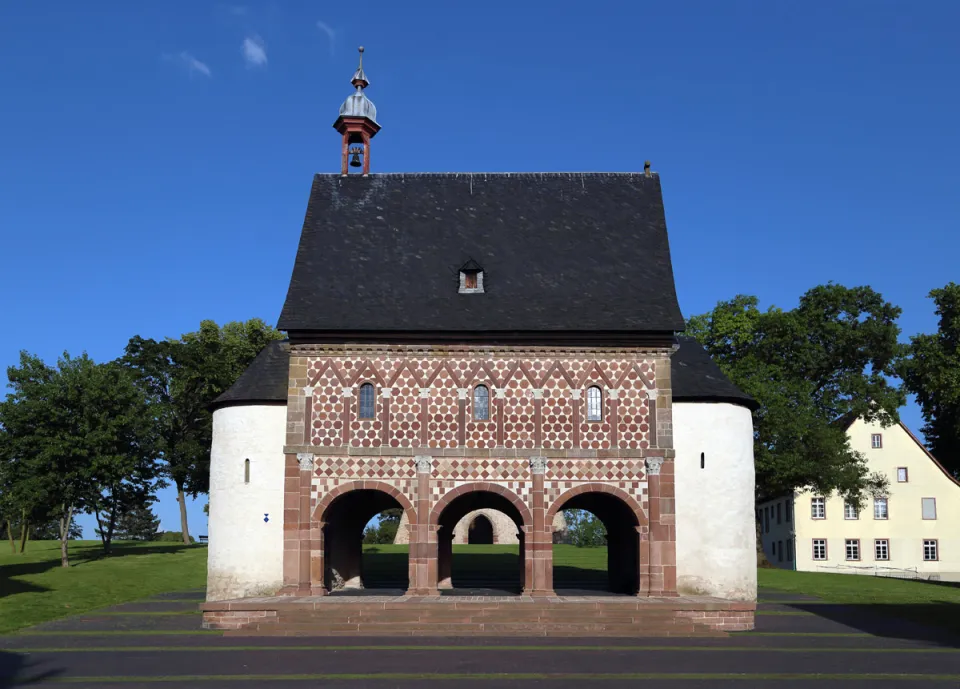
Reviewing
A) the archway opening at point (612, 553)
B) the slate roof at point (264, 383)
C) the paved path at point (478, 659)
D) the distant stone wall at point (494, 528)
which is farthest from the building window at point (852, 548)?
the slate roof at point (264, 383)

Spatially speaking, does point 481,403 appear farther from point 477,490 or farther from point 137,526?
point 137,526

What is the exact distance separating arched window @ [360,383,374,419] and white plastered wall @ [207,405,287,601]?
2518 millimetres

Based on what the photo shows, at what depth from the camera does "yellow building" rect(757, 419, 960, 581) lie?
199 feet

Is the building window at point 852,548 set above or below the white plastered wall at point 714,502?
below

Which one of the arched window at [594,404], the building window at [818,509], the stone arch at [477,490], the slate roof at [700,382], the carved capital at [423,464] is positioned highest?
the slate roof at [700,382]

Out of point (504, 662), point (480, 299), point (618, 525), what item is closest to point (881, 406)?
point (618, 525)

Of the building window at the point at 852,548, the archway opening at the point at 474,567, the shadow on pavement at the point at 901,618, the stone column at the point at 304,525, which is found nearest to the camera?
the shadow on pavement at the point at 901,618

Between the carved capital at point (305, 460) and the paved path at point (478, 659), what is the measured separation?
561cm

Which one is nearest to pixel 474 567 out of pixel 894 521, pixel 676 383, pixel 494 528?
pixel 676 383

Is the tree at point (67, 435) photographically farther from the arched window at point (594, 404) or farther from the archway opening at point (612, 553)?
the arched window at point (594, 404)

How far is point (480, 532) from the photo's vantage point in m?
66.6

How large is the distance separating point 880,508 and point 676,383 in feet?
117

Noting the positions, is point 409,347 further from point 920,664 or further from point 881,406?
point 881,406

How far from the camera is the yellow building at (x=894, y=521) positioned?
6059 cm
